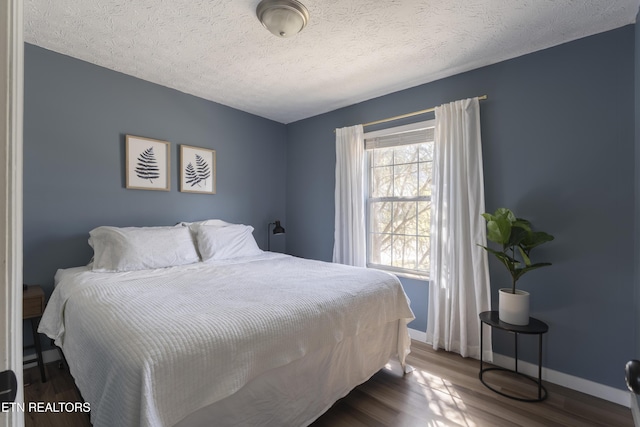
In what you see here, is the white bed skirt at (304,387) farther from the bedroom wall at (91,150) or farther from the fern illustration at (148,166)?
the fern illustration at (148,166)

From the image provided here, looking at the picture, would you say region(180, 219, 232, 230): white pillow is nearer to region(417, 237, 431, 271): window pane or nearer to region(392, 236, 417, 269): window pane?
region(392, 236, 417, 269): window pane

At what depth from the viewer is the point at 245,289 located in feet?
6.00

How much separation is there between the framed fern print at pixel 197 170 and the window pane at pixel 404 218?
6.86 feet

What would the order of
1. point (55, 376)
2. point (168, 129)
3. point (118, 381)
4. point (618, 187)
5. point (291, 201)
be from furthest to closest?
1. point (291, 201)
2. point (168, 129)
3. point (55, 376)
4. point (618, 187)
5. point (118, 381)

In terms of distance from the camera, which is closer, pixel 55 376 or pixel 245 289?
pixel 245 289

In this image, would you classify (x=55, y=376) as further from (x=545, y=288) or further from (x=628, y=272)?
(x=628, y=272)

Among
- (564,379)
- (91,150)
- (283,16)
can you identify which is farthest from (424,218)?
(91,150)

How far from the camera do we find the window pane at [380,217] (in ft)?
10.6

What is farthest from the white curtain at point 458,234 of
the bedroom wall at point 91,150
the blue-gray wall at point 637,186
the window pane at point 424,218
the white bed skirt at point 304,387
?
the bedroom wall at point 91,150

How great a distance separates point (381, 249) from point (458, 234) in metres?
0.93

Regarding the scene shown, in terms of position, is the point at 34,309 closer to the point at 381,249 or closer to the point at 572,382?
the point at 381,249

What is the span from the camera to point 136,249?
7.63 feet

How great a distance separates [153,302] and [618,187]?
9.74 feet

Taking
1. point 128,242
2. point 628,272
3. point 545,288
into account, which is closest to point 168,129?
point 128,242
